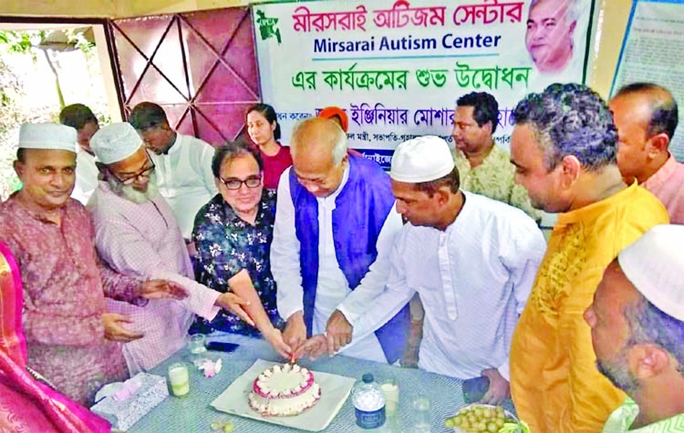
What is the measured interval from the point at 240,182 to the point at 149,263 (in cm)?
41

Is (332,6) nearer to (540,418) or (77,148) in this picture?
(77,148)

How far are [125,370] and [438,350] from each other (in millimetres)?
1041

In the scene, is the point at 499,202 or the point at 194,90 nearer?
the point at 499,202

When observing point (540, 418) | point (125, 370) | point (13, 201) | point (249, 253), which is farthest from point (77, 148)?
point (540, 418)

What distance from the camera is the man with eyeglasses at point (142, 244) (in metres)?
1.64

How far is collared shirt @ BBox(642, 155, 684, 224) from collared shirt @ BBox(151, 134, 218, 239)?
1.23m

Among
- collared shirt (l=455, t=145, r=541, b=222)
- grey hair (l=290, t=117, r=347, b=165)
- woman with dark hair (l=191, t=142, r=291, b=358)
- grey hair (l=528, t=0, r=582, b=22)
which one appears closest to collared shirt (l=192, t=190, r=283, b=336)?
woman with dark hair (l=191, t=142, r=291, b=358)

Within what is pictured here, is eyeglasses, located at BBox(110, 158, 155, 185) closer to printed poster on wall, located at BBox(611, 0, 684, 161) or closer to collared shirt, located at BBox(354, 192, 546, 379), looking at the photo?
collared shirt, located at BBox(354, 192, 546, 379)

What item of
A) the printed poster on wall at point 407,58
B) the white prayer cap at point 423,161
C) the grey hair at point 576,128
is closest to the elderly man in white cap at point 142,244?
the printed poster on wall at point 407,58

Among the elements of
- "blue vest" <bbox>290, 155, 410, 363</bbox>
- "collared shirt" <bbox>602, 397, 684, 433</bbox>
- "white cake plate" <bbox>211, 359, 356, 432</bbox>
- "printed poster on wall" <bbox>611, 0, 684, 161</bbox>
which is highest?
"printed poster on wall" <bbox>611, 0, 684, 161</bbox>

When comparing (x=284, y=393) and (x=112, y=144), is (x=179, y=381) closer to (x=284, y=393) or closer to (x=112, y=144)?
(x=284, y=393)

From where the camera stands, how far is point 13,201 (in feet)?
5.07

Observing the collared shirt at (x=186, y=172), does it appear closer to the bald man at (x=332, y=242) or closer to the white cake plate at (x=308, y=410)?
the bald man at (x=332, y=242)

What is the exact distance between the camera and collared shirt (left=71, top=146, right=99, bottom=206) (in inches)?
62.9
